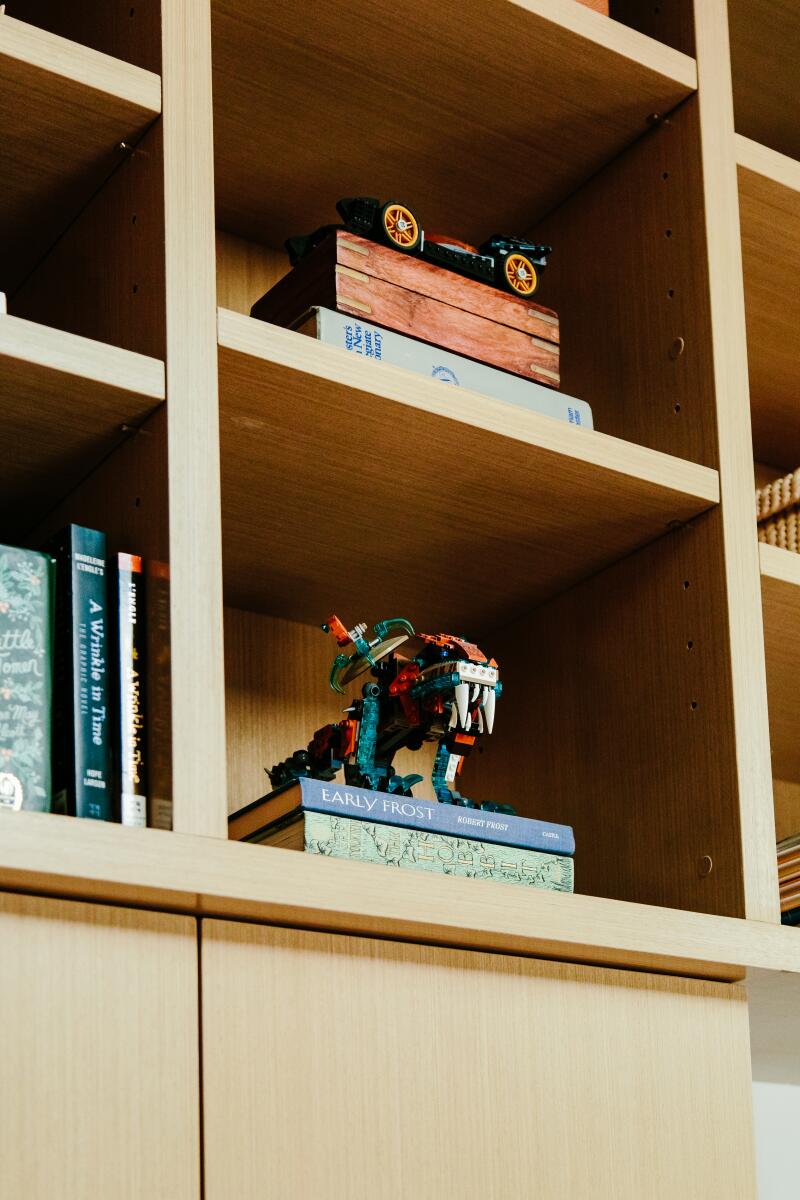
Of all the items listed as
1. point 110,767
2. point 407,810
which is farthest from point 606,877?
point 110,767

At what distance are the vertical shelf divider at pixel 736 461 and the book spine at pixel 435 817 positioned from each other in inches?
6.9

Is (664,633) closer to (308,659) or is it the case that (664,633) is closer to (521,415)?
(521,415)

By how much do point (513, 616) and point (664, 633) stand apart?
240mm

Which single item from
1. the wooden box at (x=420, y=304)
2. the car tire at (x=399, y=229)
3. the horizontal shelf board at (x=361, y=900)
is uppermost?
the car tire at (x=399, y=229)

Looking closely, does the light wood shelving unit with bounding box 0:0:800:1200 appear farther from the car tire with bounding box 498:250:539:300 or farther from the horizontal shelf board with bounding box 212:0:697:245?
the car tire with bounding box 498:250:539:300

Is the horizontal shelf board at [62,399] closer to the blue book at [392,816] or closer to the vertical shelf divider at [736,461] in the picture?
the blue book at [392,816]

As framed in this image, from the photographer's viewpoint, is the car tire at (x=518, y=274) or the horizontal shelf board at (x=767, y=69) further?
the horizontal shelf board at (x=767, y=69)

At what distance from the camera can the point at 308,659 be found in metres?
1.69

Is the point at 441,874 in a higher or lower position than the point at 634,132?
lower

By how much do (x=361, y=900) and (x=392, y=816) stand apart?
4.9 inches

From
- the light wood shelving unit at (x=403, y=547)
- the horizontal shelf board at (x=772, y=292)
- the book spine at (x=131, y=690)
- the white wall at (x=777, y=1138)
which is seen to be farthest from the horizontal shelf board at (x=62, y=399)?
the white wall at (x=777, y=1138)

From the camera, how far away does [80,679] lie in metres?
1.16

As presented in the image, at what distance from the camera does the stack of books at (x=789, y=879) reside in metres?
1.53

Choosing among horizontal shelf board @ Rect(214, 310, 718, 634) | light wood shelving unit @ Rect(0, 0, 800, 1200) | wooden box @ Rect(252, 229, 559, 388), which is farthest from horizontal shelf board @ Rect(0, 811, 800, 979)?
wooden box @ Rect(252, 229, 559, 388)
